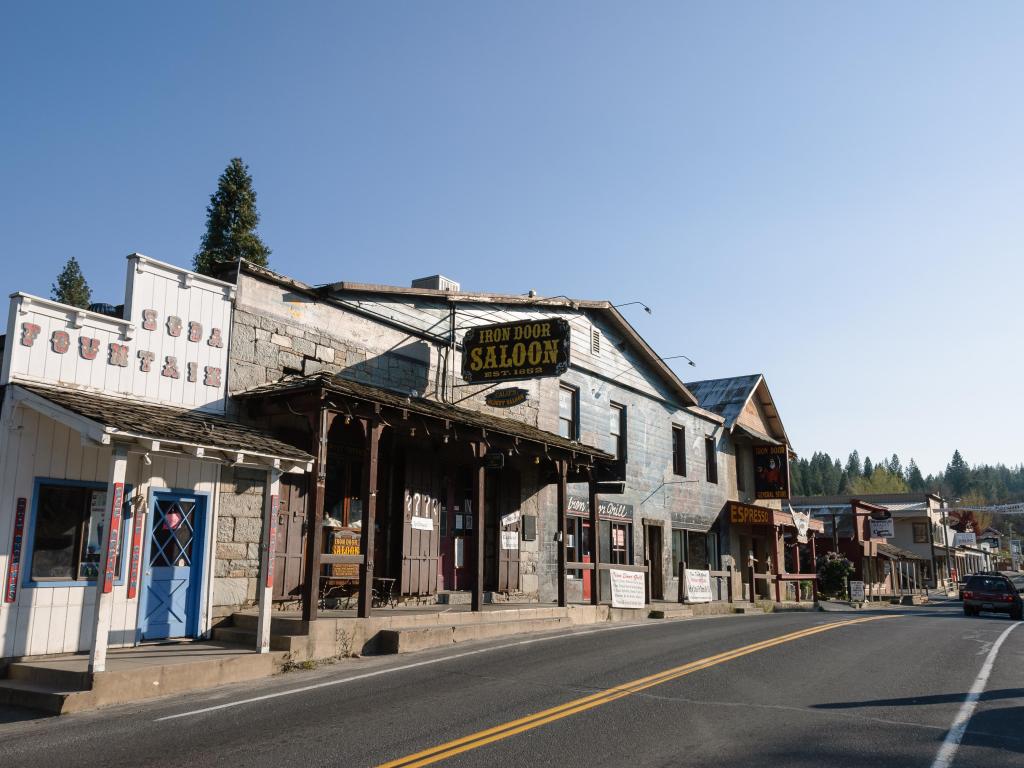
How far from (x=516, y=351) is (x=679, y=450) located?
41.0 feet

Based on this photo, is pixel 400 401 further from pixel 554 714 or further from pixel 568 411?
pixel 568 411

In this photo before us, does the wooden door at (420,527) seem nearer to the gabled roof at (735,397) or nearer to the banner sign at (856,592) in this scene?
the gabled roof at (735,397)

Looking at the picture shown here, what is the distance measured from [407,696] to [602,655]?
3.87m

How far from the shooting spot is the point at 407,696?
8.92 m

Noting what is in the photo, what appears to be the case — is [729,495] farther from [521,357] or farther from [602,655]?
[602,655]

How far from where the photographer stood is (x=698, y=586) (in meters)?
25.4

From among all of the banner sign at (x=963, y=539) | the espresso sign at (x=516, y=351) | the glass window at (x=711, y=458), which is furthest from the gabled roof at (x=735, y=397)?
the banner sign at (x=963, y=539)

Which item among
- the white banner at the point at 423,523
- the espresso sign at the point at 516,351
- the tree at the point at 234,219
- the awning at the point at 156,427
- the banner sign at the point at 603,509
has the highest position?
the tree at the point at 234,219

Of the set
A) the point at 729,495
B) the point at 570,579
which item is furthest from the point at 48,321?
the point at 729,495

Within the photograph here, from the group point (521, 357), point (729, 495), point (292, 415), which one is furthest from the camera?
point (729, 495)

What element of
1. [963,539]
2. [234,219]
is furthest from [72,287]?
[963,539]

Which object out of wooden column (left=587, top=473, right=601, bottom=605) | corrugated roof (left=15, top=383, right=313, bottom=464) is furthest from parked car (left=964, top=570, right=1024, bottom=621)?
corrugated roof (left=15, top=383, right=313, bottom=464)

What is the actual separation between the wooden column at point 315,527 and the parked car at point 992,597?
25412mm

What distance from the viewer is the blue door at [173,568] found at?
11.9 meters
